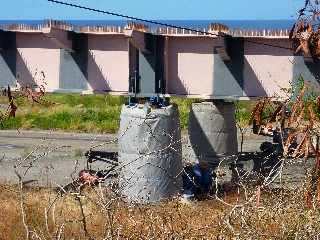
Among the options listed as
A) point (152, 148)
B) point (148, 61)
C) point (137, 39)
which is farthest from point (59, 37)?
point (152, 148)

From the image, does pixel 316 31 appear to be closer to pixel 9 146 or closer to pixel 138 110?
pixel 138 110

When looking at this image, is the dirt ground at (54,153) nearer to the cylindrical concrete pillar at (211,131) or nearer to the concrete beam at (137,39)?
the cylindrical concrete pillar at (211,131)

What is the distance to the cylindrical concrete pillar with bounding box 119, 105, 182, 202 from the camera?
1681 cm

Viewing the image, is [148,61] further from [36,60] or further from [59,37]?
[36,60]

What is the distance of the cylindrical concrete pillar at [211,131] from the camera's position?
845 inches

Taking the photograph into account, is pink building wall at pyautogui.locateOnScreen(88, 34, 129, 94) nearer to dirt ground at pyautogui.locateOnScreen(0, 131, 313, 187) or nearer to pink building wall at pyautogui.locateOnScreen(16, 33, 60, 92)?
pink building wall at pyautogui.locateOnScreen(16, 33, 60, 92)

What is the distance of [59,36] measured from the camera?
686 inches

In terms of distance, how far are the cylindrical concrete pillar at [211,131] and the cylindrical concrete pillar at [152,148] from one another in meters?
4.27

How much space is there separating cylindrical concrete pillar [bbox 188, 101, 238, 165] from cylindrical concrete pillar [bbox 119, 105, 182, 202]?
427cm

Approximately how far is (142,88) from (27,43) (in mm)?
3519

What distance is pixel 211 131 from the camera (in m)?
21.8

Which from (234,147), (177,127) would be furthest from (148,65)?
(234,147)

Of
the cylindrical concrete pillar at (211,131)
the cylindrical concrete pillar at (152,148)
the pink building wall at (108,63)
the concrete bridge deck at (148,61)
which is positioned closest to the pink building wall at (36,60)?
the concrete bridge deck at (148,61)

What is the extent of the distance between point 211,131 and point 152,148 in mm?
5385
